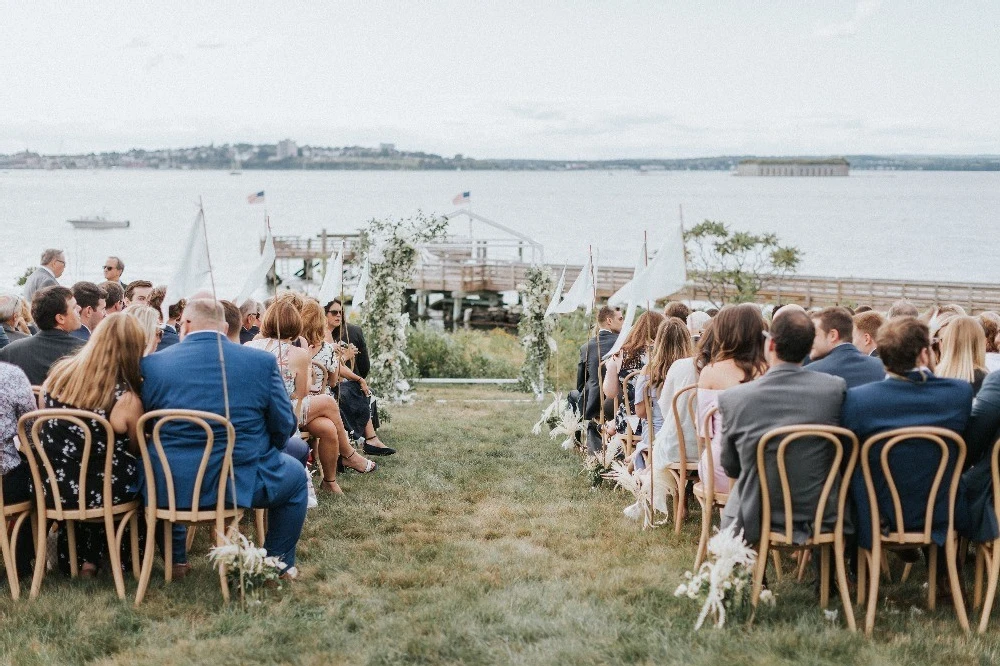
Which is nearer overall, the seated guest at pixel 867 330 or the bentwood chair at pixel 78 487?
the bentwood chair at pixel 78 487

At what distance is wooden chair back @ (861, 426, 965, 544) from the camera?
13.4ft

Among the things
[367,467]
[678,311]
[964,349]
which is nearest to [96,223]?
[367,467]

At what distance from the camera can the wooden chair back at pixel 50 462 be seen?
4359mm

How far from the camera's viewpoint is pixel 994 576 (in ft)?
14.3

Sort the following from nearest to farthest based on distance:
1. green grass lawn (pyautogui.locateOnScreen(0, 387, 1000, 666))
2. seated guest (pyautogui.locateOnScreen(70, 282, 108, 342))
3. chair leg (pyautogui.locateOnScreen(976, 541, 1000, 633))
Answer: green grass lawn (pyautogui.locateOnScreen(0, 387, 1000, 666)) → chair leg (pyautogui.locateOnScreen(976, 541, 1000, 633)) → seated guest (pyautogui.locateOnScreen(70, 282, 108, 342))

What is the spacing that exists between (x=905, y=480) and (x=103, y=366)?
378 cm

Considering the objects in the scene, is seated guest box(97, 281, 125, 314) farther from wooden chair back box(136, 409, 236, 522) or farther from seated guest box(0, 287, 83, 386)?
wooden chair back box(136, 409, 236, 522)

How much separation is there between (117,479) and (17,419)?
1.87 ft

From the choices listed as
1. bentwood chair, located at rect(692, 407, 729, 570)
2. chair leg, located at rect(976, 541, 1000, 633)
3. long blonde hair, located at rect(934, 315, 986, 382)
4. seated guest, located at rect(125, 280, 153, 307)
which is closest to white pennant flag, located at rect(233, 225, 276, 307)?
seated guest, located at rect(125, 280, 153, 307)

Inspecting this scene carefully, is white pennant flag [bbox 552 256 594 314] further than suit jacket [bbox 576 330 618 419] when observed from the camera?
Yes

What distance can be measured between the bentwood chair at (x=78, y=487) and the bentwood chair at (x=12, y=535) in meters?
0.06

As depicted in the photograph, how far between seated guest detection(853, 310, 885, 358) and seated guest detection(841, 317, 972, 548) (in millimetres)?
1743

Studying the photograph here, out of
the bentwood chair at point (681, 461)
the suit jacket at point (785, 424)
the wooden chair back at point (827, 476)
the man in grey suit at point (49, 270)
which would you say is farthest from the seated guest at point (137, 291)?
the wooden chair back at point (827, 476)

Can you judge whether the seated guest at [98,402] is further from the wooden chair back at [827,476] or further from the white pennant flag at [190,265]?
the wooden chair back at [827,476]
